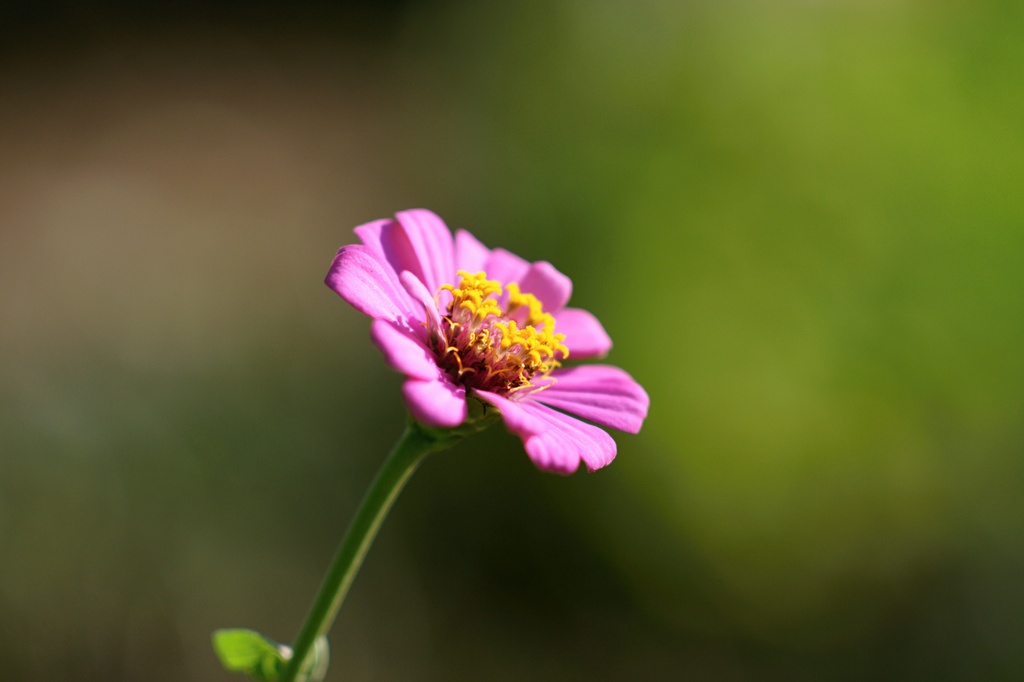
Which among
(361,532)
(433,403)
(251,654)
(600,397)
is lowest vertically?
(251,654)

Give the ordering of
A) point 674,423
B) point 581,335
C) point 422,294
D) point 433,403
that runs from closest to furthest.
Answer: point 433,403 → point 422,294 → point 581,335 → point 674,423

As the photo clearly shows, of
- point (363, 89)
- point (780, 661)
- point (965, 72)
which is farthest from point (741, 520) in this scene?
point (363, 89)

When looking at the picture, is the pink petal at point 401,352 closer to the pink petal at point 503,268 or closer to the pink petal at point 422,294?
the pink petal at point 422,294

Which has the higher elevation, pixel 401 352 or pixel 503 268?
pixel 503 268

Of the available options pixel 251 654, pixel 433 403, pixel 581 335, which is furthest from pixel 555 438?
pixel 251 654

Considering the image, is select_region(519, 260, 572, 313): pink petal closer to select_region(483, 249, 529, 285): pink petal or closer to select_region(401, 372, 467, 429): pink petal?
select_region(483, 249, 529, 285): pink petal

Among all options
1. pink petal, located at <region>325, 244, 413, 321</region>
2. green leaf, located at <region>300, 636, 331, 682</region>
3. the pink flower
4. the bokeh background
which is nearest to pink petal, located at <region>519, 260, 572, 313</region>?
the pink flower

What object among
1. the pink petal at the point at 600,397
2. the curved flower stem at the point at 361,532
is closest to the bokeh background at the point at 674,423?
the pink petal at the point at 600,397

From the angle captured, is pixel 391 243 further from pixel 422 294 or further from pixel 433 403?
pixel 433 403

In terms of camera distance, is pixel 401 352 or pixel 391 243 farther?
pixel 391 243
